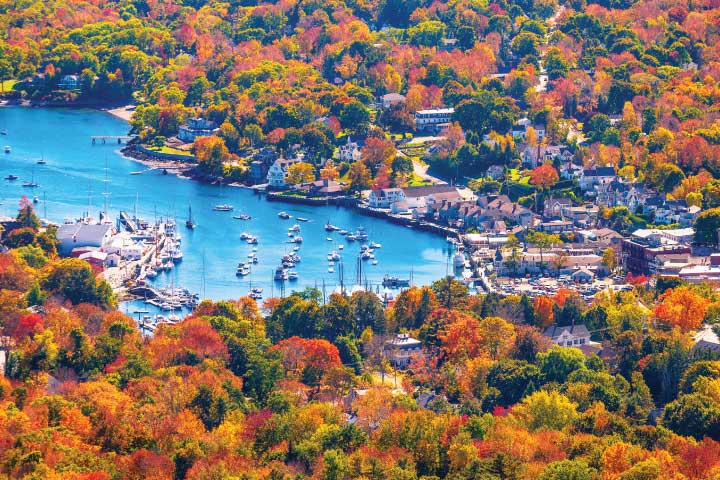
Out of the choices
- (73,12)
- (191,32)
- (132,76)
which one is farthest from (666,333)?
Result: (73,12)

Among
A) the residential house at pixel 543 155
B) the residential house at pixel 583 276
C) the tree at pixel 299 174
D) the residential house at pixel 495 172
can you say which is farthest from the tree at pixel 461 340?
the residential house at pixel 543 155

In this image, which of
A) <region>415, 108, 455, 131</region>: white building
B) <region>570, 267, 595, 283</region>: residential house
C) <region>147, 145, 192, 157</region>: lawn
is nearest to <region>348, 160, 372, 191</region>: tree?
<region>415, 108, 455, 131</region>: white building

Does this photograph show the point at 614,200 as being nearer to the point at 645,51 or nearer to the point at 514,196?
the point at 514,196

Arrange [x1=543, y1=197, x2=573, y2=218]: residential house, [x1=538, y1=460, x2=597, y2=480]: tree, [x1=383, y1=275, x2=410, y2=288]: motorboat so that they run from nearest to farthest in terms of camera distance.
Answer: [x1=538, y1=460, x2=597, y2=480]: tree → [x1=383, y1=275, x2=410, y2=288]: motorboat → [x1=543, y1=197, x2=573, y2=218]: residential house

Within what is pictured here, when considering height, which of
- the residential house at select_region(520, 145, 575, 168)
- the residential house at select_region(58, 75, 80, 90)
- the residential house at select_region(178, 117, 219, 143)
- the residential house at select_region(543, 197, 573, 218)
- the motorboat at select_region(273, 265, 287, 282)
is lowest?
the motorboat at select_region(273, 265, 287, 282)

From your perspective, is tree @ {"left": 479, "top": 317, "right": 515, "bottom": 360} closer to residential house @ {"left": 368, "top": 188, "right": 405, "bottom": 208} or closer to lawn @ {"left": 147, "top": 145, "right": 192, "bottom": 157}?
residential house @ {"left": 368, "top": 188, "right": 405, "bottom": 208}
